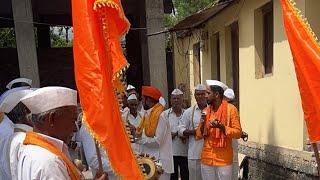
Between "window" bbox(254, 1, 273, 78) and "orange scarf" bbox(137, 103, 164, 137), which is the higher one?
"window" bbox(254, 1, 273, 78)

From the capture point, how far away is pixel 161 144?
225 inches

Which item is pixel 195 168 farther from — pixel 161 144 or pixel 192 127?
pixel 161 144

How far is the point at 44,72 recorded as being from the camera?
12062 mm

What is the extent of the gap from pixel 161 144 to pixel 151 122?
0.31m

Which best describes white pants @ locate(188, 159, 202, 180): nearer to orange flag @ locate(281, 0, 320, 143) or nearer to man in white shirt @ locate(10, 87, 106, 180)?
orange flag @ locate(281, 0, 320, 143)

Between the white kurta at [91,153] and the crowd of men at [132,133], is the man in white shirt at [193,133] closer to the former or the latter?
the crowd of men at [132,133]

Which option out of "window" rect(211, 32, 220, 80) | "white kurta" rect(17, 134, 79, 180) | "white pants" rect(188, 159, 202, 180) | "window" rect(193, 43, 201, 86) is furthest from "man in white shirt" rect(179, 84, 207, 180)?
"window" rect(193, 43, 201, 86)

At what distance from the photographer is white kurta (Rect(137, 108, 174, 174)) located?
5648mm

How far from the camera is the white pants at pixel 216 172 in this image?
5770 mm

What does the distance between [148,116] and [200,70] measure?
9.12 meters

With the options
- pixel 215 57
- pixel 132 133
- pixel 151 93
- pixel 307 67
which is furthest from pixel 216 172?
pixel 215 57

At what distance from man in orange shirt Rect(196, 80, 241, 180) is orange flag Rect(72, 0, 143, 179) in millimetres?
2571

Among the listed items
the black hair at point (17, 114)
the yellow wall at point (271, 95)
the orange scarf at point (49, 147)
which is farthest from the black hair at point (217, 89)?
the orange scarf at point (49, 147)

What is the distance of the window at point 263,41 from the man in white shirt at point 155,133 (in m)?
2.90
